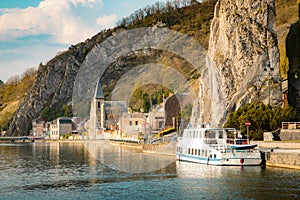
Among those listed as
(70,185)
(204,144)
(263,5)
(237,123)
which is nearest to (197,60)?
(263,5)

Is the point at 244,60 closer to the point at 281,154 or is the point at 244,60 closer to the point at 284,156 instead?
the point at 281,154

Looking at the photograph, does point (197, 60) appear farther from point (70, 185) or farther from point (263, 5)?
point (70, 185)

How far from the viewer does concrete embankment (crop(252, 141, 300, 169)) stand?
163ft

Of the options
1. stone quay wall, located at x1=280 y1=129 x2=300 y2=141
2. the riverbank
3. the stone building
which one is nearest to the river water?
the riverbank

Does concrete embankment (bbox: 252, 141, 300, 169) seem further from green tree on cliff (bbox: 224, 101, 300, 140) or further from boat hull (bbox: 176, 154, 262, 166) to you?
green tree on cliff (bbox: 224, 101, 300, 140)

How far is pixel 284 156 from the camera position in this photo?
51000 mm

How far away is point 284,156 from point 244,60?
145ft

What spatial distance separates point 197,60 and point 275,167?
14910 cm

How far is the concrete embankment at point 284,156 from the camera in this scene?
4953 centimetres

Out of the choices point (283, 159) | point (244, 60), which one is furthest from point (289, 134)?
point (244, 60)

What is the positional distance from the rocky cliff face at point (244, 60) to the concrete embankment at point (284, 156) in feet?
85.5

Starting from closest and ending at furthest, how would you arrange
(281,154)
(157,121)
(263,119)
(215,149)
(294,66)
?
(281,154)
(215,149)
(263,119)
(294,66)
(157,121)

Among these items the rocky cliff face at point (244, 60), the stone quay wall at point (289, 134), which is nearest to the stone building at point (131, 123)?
the rocky cliff face at point (244, 60)

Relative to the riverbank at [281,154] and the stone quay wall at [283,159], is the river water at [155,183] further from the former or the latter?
the riverbank at [281,154]
